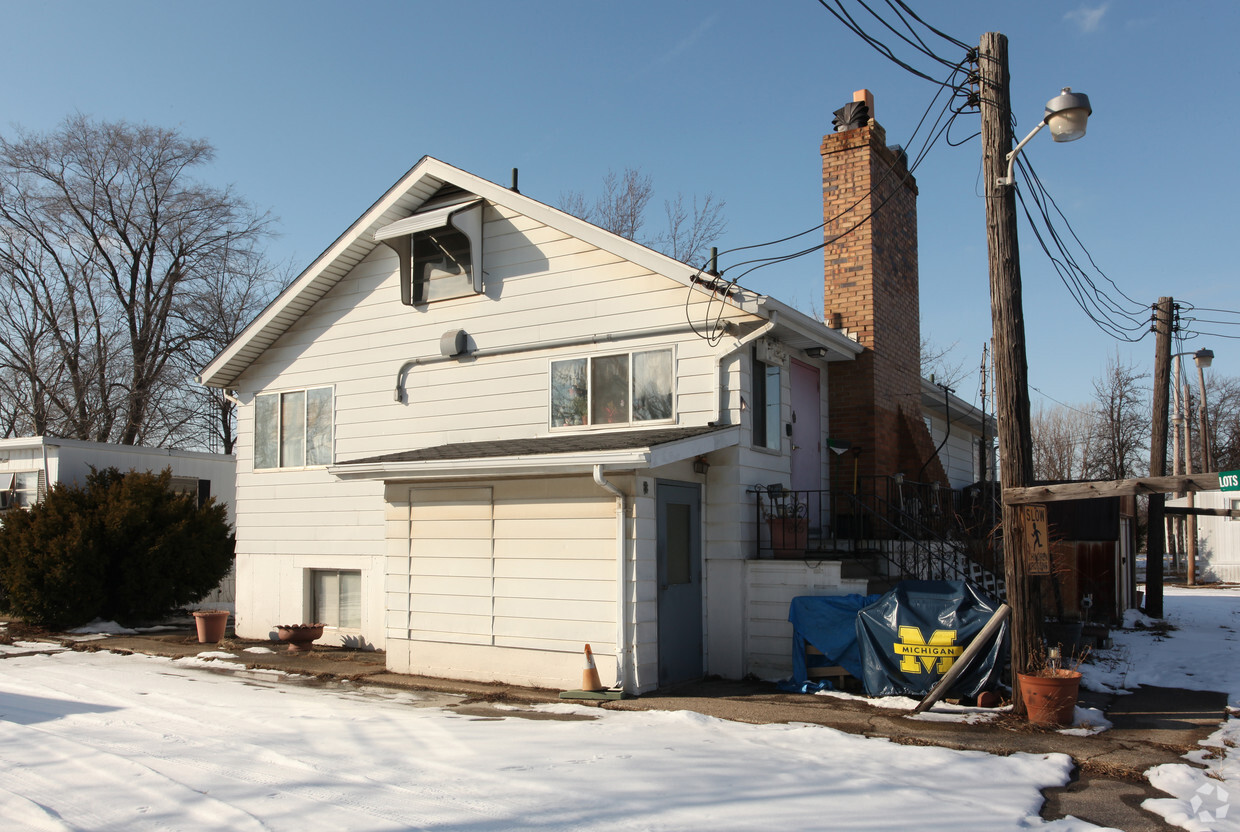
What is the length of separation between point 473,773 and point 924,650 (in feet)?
15.7

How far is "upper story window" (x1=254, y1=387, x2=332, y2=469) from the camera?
13.8m

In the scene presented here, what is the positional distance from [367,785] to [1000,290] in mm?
7039

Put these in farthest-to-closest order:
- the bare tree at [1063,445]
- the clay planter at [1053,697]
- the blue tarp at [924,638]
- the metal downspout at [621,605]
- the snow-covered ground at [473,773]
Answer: the bare tree at [1063,445] → the metal downspout at [621,605] → the blue tarp at [924,638] → the clay planter at [1053,697] → the snow-covered ground at [473,773]

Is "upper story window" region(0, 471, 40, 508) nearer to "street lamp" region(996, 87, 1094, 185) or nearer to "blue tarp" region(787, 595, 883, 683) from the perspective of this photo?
"blue tarp" region(787, 595, 883, 683)

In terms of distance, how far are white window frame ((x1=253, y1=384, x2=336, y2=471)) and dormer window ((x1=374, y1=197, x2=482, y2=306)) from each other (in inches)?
88.6

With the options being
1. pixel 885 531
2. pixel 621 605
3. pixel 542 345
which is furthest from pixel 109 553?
pixel 885 531

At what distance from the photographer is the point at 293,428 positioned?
14.2m

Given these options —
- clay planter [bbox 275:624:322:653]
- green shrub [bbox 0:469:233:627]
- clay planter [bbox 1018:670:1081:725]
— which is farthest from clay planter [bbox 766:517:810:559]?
green shrub [bbox 0:469:233:627]

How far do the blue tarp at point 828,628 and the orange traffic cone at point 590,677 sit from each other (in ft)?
7.11

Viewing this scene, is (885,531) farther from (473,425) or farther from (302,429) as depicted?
(302,429)

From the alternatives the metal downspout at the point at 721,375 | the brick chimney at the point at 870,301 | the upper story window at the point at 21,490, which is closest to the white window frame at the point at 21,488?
the upper story window at the point at 21,490

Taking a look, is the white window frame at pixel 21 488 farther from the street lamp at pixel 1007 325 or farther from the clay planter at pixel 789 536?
the street lamp at pixel 1007 325

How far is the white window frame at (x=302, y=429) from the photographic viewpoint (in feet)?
44.9

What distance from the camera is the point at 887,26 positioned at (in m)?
8.94
